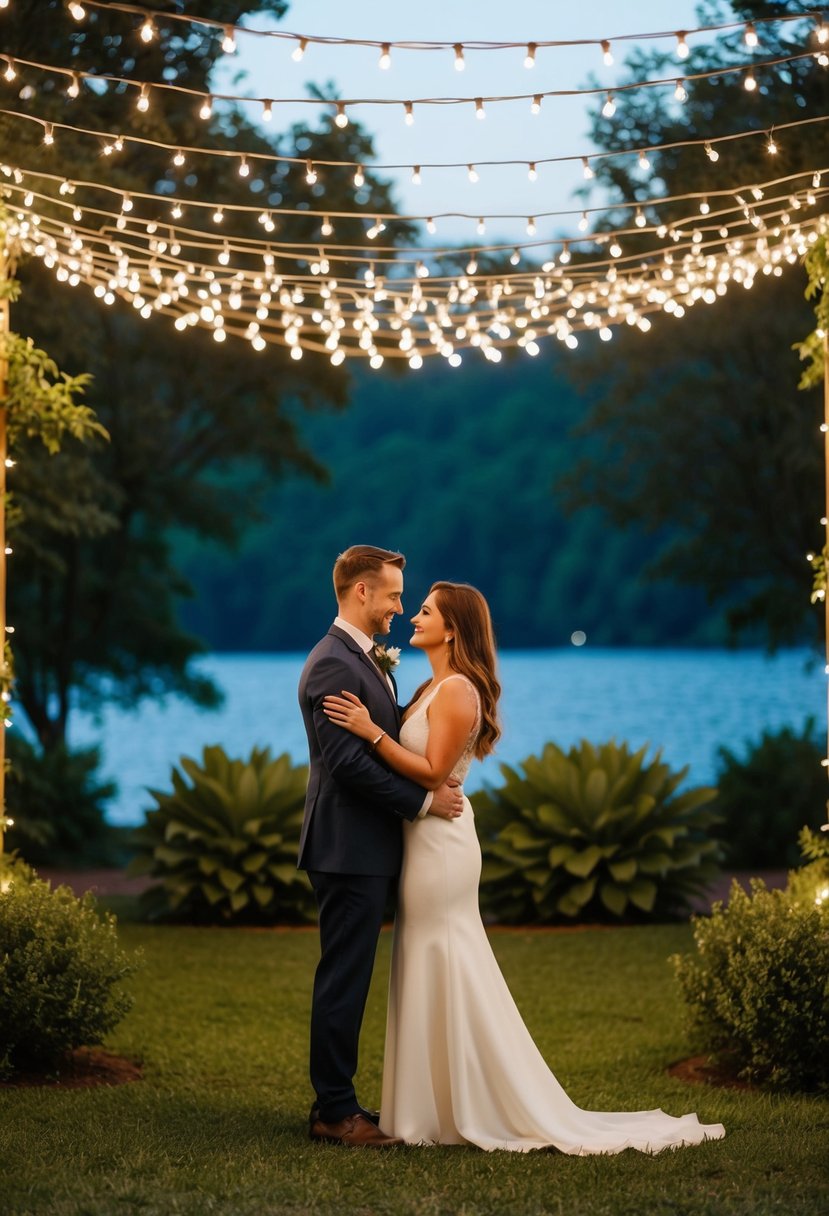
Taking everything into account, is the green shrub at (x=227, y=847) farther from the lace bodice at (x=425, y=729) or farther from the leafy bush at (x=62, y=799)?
the lace bodice at (x=425, y=729)

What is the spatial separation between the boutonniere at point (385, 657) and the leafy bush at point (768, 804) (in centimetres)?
776

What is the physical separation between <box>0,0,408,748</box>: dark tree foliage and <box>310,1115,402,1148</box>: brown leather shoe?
21.2 feet

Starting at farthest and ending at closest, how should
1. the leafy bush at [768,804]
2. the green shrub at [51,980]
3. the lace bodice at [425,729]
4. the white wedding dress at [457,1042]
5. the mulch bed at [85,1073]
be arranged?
the leafy bush at [768,804], the mulch bed at [85,1073], the green shrub at [51,980], the lace bodice at [425,729], the white wedding dress at [457,1042]

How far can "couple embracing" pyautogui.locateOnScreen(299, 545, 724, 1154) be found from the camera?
433cm

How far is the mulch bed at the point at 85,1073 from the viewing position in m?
5.22

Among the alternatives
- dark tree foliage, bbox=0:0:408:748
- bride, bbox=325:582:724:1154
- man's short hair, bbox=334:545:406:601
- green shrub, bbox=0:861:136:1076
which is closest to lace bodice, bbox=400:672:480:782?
bride, bbox=325:582:724:1154

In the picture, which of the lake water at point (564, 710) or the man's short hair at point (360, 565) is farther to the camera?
the lake water at point (564, 710)

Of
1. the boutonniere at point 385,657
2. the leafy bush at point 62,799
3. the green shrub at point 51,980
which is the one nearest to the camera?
the boutonniere at point 385,657

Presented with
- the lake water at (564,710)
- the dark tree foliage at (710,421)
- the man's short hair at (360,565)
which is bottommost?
the lake water at (564,710)

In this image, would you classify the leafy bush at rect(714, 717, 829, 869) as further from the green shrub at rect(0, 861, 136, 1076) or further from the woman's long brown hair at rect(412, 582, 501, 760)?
the woman's long brown hair at rect(412, 582, 501, 760)

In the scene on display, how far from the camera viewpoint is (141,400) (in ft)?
46.4

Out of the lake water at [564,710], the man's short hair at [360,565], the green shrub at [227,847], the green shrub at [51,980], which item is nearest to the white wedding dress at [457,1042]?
the man's short hair at [360,565]

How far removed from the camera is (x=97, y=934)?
5594mm

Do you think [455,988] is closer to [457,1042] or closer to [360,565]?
[457,1042]
